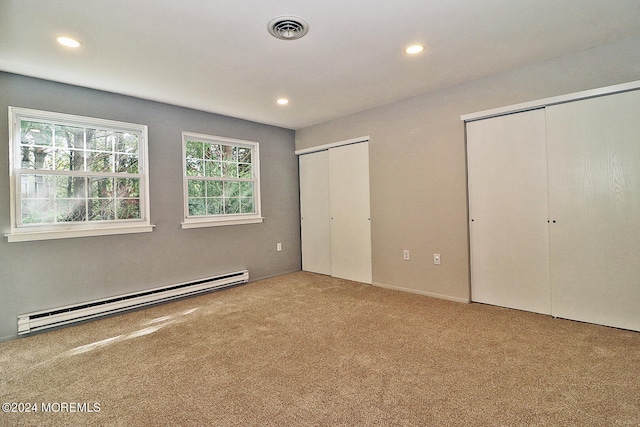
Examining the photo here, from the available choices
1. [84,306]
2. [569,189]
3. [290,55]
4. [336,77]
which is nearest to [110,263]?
[84,306]


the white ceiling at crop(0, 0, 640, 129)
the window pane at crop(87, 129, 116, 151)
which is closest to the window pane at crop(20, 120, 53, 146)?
the window pane at crop(87, 129, 116, 151)

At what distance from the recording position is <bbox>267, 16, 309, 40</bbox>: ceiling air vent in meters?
2.07

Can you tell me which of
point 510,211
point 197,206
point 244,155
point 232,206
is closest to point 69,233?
point 197,206

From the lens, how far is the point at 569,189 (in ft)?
9.00

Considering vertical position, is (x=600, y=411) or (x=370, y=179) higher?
(x=370, y=179)

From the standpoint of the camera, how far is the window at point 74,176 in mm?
2803

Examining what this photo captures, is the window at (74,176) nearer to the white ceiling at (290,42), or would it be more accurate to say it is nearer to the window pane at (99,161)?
the window pane at (99,161)

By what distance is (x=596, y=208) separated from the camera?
Result: 262cm

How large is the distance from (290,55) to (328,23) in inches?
21.2

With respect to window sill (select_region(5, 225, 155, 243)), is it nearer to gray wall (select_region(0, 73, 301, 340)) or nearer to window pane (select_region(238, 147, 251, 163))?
gray wall (select_region(0, 73, 301, 340))

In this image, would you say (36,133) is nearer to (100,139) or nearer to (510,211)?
(100,139)

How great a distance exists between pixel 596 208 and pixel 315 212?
3396 mm

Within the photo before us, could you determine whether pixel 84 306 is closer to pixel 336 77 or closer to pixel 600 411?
pixel 336 77

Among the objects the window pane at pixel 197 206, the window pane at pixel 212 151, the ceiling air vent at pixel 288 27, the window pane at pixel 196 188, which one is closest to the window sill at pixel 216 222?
the window pane at pixel 197 206
